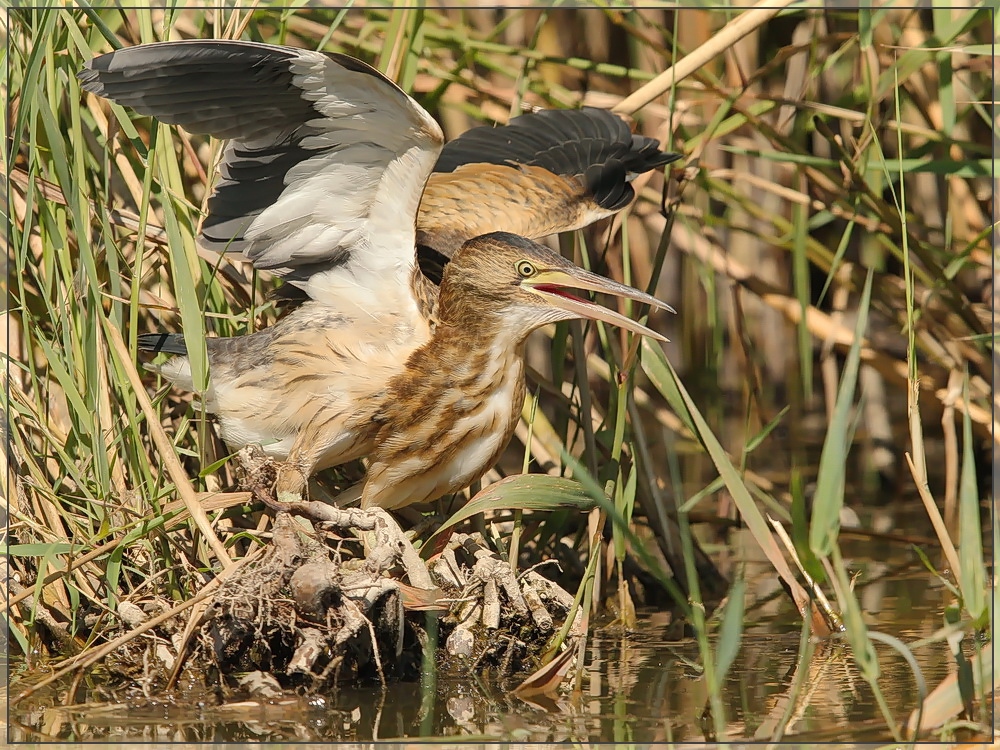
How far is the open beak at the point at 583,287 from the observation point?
2641mm

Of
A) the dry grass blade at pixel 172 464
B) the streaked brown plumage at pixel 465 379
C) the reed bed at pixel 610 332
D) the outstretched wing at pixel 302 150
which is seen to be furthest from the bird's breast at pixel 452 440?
the dry grass blade at pixel 172 464

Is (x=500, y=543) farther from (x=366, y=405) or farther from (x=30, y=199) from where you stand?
(x=30, y=199)

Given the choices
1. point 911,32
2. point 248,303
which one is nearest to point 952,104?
point 911,32

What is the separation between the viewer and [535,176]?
353cm

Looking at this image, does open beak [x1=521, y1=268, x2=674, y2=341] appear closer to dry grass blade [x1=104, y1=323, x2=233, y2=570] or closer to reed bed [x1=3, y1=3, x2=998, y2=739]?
reed bed [x1=3, y1=3, x2=998, y2=739]

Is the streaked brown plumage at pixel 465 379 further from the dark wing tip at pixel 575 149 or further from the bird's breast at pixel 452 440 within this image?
the dark wing tip at pixel 575 149

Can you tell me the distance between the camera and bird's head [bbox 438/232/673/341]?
2.77 meters

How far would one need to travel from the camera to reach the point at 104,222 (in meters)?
2.63

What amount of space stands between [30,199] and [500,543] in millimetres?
1300

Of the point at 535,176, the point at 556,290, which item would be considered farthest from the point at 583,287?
the point at 535,176

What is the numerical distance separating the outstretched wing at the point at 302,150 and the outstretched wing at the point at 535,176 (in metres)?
0.47

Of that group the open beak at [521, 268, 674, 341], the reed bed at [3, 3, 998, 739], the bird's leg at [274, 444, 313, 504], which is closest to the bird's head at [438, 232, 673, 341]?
the open beak at [521, 268, 674, 341]

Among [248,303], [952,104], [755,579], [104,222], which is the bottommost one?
[755,579]

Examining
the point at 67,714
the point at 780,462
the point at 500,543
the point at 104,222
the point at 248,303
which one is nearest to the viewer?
the point at 67,714
